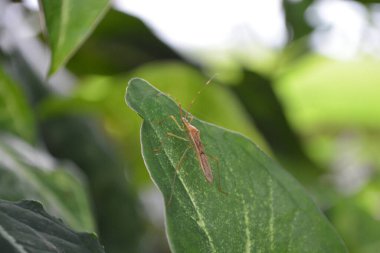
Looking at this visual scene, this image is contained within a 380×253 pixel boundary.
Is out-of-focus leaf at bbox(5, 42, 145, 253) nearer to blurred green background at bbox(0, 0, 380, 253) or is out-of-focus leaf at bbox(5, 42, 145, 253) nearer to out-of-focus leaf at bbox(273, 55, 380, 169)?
blurred green background at bbox(0, 0, 380, 253)

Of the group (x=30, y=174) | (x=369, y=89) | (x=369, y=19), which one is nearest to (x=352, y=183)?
(x=369, y=89)

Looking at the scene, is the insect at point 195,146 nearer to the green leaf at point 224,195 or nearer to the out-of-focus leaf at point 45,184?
the green leaf at point 224,195

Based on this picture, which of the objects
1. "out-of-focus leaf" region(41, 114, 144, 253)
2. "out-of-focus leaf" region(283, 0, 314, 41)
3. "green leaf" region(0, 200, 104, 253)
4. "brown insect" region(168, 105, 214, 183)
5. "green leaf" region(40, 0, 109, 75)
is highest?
"green leaf" region(40, 0, 109, 75)

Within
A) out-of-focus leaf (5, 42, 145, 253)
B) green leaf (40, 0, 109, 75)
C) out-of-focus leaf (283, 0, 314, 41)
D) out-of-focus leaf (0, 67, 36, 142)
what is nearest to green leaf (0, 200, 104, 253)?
green leaf (40, 0, 109, 75)

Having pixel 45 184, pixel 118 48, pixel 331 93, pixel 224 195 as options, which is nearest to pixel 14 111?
pixel 45 184

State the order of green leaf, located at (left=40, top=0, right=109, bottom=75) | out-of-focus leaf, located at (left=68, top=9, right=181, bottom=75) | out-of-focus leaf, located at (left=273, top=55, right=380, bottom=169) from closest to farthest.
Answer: green leaf, located at (left=40, top=0, right=109, bottom=75) < out-of-focus leaf, located at (left=68, top=9, right=181, bottom=75) < out-of-focus leaf, located at (left=273, top=55, right=380, bottom=169)

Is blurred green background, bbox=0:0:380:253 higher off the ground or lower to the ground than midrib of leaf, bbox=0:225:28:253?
lower
